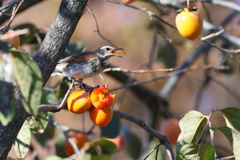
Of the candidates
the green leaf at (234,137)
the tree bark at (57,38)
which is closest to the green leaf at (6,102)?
the tree bark at (57,38)

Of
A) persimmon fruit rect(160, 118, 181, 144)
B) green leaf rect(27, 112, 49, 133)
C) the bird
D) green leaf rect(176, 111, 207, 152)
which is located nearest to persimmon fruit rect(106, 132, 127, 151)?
persimmon fruit rect(160, 118, 181, 144)

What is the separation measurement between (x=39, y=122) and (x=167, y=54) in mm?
1892

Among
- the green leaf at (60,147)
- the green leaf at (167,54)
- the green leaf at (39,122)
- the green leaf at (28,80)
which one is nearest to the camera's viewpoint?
the green leaf at (28,80)

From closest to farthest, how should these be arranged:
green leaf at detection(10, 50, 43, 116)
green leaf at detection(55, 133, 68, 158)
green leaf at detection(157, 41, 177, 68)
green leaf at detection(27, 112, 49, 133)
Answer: green leaf at detection(10, 50, 43, 116) < green leaf at detection(27, 112, 49, 133) < green leaf at detection(55, 133, 68, 158) < green leaf at detection(157, 41, 177, 68)

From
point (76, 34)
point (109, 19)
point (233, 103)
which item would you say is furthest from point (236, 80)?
point (76, 34)

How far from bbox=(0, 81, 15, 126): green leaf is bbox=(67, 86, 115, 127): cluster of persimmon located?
40cm

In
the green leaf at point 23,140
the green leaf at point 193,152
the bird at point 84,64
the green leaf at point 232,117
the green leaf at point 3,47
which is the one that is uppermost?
the green leaf at point 3,47

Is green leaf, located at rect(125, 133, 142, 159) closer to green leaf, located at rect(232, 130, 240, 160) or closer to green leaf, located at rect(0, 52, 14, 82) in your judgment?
green leaf, located at rect(232, 130, 240, 160)

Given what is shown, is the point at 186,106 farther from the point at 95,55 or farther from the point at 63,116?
the point at 95,55

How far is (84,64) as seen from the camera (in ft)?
6.62

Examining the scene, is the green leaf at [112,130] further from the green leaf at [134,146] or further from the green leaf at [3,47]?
the green leaf at [3,47]

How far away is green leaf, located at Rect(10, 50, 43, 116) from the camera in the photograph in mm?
712

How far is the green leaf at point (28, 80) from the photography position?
0.71 m

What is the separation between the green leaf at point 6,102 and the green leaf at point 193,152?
680mm
